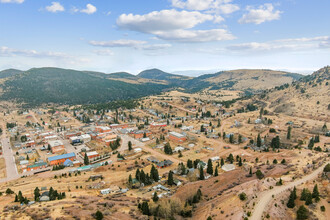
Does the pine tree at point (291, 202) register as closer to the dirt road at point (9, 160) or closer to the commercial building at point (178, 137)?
the commercial building at point (178, 137)

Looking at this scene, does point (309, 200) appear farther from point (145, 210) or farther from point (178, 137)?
point (178, 137)

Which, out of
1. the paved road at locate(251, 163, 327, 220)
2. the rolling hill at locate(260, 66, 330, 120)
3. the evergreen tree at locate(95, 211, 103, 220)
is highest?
the rolling hill at locate(260, 66, 330, 120)

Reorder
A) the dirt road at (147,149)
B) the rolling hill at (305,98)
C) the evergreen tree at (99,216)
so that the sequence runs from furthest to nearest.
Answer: the rolling hill at (305,98), the dirt road at (147,149), the evergreen tree at (99,216)

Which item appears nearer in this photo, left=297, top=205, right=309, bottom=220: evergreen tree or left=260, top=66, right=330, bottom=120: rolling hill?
left=297, top=205, right=309, bottom=220: evergreen tree

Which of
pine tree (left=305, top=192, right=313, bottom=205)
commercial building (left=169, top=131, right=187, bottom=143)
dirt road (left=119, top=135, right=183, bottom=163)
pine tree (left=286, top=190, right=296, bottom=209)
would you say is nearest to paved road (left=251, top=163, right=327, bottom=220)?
pine tree (left=286, top=190, right=296, bottom=209)

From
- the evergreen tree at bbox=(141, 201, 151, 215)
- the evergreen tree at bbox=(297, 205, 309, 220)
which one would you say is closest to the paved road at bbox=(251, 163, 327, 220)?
the evergreen tree at bbox=(297, 205, 309, 220)

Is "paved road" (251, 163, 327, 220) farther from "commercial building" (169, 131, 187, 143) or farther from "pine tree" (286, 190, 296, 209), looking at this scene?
"commercial building" (169, 131, 187, 143)

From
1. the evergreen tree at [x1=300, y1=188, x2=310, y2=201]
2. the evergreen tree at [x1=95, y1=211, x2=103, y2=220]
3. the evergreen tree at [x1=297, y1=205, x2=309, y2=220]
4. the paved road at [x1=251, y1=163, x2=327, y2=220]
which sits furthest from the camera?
the evergreen tree at [x1=300, y1=188, x2=310, y2=201]

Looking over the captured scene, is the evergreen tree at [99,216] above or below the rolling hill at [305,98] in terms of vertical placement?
below

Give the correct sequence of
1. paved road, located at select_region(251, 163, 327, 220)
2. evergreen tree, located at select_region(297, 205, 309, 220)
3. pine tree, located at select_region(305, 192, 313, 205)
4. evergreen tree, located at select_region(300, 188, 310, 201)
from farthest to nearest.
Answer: evergreen tree, located at select_region(300, 188, 310, 201) < pine tree, located at select_region(305, 192, 313, 205) < paved road, located at select_region(251, 163, 327, 220) < evergreen tree, located at select_region(297, 205, 309, 220)

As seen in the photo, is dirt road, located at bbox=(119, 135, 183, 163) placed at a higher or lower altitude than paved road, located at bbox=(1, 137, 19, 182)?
higher

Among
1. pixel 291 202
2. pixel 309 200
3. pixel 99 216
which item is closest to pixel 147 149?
pixel 99 216

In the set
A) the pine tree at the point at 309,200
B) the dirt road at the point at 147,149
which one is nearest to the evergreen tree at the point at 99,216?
the pine tree at the point at 309,200
